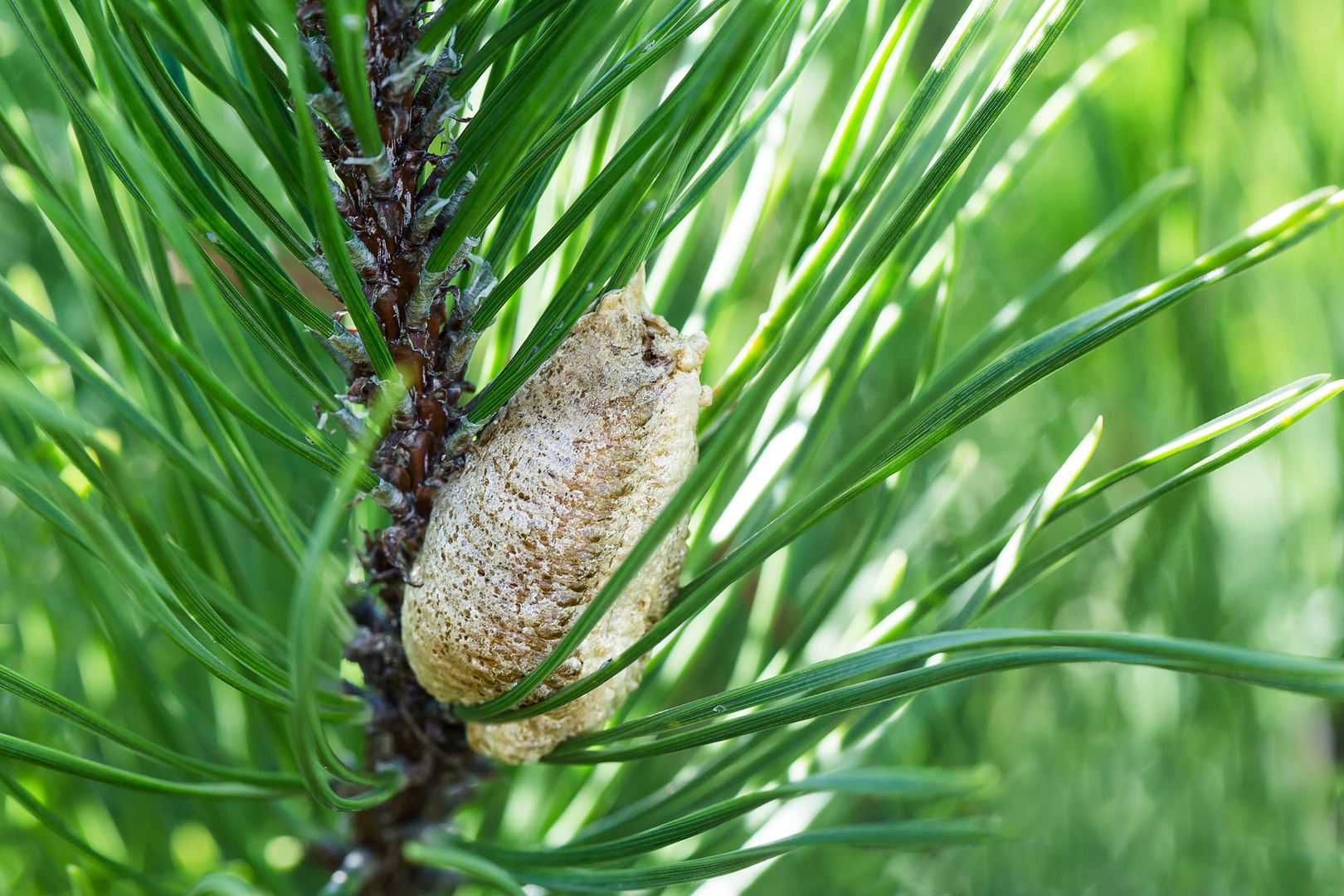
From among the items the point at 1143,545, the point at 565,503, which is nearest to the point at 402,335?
the point at 565,503

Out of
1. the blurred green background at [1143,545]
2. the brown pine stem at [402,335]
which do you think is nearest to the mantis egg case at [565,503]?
the brown pine stem at [402,335]

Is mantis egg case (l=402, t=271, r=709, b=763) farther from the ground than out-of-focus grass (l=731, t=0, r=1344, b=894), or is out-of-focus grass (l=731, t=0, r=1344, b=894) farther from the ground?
out-of-focus grass (l=731, t=0, r=1344, b=894)

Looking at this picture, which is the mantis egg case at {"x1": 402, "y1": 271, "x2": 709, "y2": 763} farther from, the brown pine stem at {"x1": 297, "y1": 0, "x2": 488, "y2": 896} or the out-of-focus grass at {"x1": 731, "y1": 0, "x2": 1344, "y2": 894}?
the out-of-focus grass at {"x1": 731, "y1": 0, "x2": 1344, "y2": 894}

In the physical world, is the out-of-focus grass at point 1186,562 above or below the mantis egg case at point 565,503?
above

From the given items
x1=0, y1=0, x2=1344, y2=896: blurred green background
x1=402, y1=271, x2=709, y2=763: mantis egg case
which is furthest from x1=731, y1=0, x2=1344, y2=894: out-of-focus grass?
x1=402, y1=271, x2=709, y2=763: mantis egg case

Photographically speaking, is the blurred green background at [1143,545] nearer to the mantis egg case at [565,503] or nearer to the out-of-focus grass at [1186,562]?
the out-of-focus grass at [1186,562]

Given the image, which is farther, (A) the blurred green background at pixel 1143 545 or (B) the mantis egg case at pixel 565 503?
(A) the blurred green background at pixel 1143 545

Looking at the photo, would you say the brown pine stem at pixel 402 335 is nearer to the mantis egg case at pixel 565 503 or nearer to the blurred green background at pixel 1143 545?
the mantis egg case at pixel 565 503
